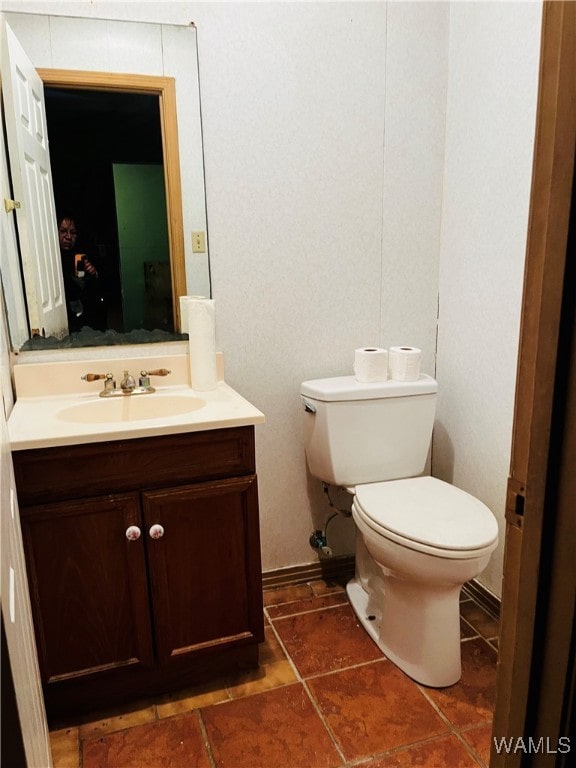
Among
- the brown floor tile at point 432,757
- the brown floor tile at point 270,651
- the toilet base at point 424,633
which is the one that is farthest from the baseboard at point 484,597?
the brown floor tile at point 270,651

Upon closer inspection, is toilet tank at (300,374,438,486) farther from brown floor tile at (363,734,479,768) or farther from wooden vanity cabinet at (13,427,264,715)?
brown floor tile at (363,734,479,768)

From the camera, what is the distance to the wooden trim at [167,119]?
1.58m

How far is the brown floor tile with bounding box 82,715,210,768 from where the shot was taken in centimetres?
138

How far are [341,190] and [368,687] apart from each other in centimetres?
161

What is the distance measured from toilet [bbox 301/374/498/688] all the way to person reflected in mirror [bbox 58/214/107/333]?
0.73m

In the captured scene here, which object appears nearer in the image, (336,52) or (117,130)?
(117,130)

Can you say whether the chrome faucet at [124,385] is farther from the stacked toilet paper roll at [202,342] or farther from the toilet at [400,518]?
the toilet at [400,518]

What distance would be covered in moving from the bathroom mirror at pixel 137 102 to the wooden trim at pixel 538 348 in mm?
1324

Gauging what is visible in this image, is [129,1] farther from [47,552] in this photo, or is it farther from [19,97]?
[47,552]

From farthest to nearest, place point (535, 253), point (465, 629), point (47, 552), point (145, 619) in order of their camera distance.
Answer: point (465, 629) → point (145, 619) → point (47, 552) → point (535, 253)

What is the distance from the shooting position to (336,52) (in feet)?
5.94

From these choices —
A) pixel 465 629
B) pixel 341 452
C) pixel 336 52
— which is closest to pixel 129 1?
pixel 336 52

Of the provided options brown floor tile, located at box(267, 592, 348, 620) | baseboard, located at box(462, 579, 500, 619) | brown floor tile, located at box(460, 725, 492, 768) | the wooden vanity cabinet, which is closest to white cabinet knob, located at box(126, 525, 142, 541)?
the wooden vanity cabinet

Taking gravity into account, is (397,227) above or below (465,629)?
above
